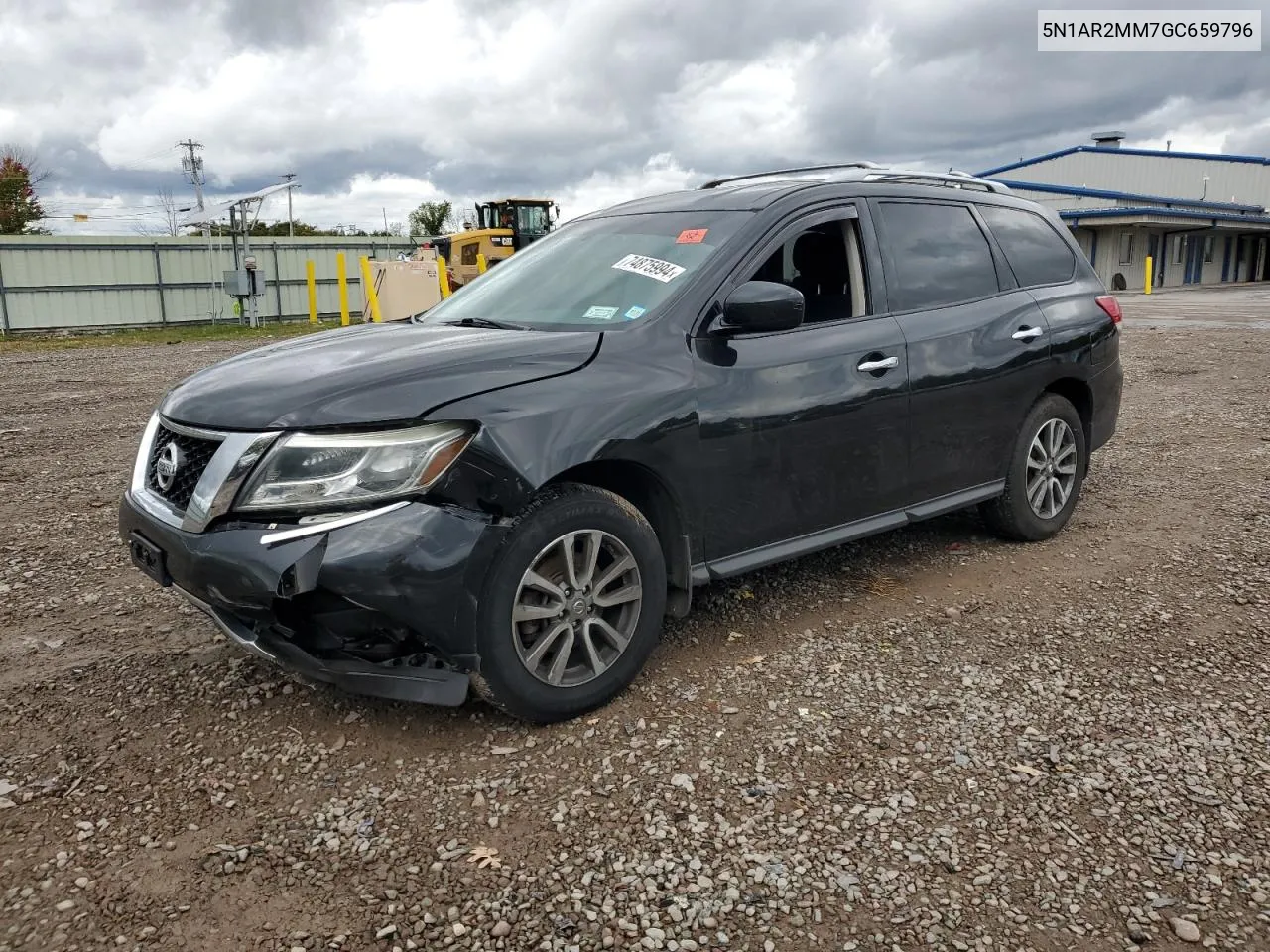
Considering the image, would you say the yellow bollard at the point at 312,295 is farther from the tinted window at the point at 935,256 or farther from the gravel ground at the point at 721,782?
the tinted window at the point at 935,256

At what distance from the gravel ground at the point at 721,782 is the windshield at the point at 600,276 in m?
1.34

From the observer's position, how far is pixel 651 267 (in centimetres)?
374

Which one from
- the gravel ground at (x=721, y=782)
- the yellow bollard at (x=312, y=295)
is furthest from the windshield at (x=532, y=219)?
the gravel ground at (x=721, y=782)

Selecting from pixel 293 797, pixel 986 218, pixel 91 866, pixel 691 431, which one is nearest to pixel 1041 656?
pixel 691 431

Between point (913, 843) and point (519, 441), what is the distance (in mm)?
1564

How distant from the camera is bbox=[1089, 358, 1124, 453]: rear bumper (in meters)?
5.12

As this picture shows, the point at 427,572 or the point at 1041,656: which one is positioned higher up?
the point at 427,572

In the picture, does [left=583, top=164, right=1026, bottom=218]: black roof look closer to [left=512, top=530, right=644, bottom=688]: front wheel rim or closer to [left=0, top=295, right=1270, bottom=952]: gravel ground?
[left=512, top=530, right=644, bottom=688]: front wheel rim

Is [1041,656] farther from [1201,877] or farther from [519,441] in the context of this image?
[519,441]

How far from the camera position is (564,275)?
4.02 meters

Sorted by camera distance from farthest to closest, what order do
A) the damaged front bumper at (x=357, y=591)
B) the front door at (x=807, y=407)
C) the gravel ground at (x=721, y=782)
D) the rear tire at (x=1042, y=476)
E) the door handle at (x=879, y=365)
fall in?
the rear tire at (x=1042, y=476), the door handle at (x=879, y=365), the front door at (x=807, y=407), the damaged front bumper at (x=357, y=591), the gravel ground at (x=721, y=782)

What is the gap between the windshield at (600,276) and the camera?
3.61 m

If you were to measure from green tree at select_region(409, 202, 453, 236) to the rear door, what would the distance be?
67556mm

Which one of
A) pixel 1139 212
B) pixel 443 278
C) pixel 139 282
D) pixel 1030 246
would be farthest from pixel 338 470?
pixel 1139 212
